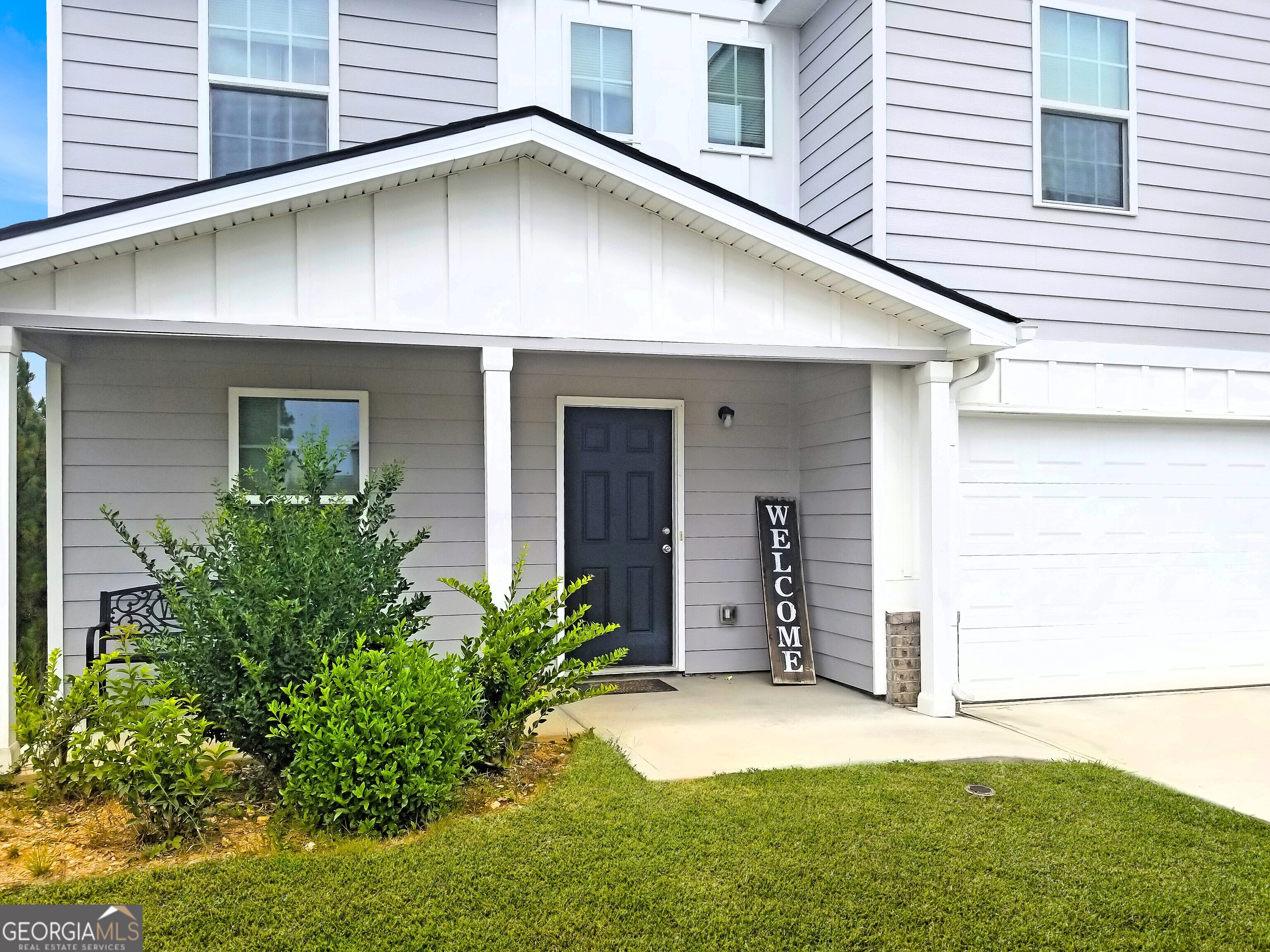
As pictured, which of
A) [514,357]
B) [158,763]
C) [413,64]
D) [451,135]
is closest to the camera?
[158,763]

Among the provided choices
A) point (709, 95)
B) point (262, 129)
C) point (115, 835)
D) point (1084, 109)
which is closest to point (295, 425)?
point (262, 129)

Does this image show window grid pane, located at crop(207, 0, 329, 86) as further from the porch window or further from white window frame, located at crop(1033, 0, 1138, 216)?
white window frame, located at crop(1033, 0, 1138, 216)

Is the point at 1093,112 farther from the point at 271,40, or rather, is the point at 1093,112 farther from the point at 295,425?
the point at 295,425

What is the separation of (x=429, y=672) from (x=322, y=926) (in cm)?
115

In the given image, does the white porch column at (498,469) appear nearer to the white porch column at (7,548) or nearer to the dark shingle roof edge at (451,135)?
the dark shingle roof edge at (451,135)

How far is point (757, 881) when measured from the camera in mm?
3492

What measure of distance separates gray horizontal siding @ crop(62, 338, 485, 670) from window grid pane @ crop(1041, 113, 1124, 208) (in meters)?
4.41

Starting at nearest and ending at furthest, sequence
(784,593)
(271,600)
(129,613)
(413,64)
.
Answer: (271,600) → (129,613) → (413,64) → (784,593)

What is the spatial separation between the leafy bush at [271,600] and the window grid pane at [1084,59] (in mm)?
5784

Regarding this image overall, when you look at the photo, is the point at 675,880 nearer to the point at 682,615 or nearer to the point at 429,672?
the point at 429,672

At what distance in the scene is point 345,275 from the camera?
16.7 feet

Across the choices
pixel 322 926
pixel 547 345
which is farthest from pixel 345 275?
pixel 322 926

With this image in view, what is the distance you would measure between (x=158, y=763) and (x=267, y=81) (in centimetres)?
473

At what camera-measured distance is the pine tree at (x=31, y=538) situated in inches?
250
